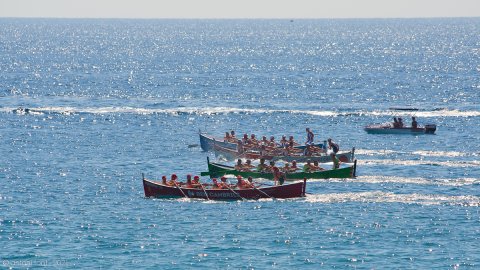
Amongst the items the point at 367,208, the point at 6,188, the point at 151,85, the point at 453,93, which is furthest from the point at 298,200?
the point at 151,85

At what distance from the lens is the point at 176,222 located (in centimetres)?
6388

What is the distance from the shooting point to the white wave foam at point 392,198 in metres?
69.2

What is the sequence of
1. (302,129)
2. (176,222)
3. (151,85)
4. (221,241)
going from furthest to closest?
(151,85), (302,129), (176,222), (221,241)

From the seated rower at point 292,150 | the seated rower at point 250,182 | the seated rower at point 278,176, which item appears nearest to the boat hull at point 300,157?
the seated rower at point 292,150

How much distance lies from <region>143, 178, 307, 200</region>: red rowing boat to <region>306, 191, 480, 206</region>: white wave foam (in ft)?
4.29

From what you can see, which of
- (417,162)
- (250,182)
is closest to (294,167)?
(250,182)

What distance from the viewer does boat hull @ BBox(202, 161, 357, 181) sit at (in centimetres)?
7706

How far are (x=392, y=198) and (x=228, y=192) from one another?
11.1 meters

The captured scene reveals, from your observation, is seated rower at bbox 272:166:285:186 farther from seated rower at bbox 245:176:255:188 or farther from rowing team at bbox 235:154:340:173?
rowing team at bbox 235:154:340:173

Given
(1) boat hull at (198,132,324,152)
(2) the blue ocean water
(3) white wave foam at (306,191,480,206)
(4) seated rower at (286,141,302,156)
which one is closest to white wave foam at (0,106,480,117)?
(2) the blue ocean water

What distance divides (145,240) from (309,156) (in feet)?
89.1

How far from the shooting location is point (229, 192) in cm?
6969

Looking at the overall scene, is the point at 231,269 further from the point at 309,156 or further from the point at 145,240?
the point at 309,156

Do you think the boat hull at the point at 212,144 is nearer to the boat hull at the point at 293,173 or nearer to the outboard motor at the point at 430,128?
Answer: the boat hull at the point at 293,173
